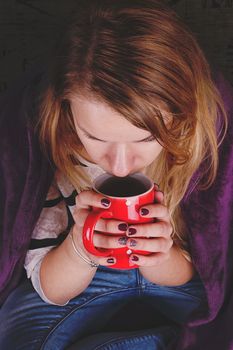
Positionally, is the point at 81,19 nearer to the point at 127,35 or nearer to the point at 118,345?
the point at 127,35

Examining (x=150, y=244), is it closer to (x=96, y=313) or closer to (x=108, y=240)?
(x=108, y=240)

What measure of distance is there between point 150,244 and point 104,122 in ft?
0.69

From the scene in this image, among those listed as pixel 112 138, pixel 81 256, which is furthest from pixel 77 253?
pixel 112 138

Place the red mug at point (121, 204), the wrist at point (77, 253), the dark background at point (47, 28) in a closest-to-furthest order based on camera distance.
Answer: the red mug at point (121, 204) < the wrist at point (77, 253) < the dark background at point (47, 28)

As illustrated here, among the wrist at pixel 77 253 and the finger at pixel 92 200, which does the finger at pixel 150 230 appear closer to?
the finger at pixel 92 200

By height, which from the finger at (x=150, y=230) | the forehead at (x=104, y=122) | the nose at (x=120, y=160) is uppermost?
the forehead at (x=104, y=122)

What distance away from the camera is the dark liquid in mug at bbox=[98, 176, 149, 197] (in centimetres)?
96

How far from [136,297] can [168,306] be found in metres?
0.07

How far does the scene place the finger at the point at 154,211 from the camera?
0.87 m

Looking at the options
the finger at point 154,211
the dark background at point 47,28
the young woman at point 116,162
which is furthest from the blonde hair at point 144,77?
the dark background at point 47,28

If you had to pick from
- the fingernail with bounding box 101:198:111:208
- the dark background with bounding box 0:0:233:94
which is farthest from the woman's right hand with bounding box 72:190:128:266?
the dark background with bounding box 0:0:233:94

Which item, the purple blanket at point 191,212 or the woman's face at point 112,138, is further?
the purple blanket at point 191,212

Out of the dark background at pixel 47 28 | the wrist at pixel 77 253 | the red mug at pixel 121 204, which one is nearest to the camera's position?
the red mug at pixel 121 204

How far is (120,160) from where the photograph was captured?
95cm
